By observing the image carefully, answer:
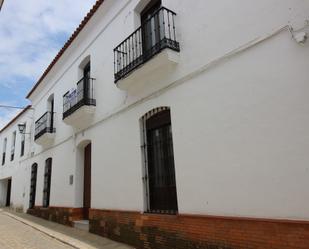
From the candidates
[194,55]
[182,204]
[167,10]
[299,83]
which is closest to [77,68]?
[167,10]

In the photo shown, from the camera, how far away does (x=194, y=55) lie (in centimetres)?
525

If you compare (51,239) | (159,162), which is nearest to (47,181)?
(51,239)

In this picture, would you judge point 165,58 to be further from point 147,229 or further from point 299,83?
point 147,229

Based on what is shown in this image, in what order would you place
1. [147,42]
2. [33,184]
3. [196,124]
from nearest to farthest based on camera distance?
[196,124] < [147,42] < [33,184]

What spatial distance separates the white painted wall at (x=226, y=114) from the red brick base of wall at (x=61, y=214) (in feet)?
6.28

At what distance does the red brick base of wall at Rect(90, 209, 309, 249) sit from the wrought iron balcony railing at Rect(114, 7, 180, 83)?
3.01m

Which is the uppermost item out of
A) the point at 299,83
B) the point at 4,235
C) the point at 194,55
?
the point at 194,55

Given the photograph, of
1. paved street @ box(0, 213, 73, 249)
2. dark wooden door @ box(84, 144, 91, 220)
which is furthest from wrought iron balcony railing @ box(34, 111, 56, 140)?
paved street @ box(0, 213, 73, 249)

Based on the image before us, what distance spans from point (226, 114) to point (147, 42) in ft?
10.0

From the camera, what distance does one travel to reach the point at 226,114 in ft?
14.7

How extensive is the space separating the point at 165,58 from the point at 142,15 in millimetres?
2304

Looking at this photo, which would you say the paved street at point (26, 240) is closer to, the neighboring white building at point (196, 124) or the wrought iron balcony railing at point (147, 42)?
the neighboring white building at point (196, 124)

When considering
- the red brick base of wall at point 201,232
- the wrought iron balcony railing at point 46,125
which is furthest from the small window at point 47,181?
the red brick base of wall at point 201,232

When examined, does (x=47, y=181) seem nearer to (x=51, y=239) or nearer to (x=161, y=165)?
(x=51, y=239)
